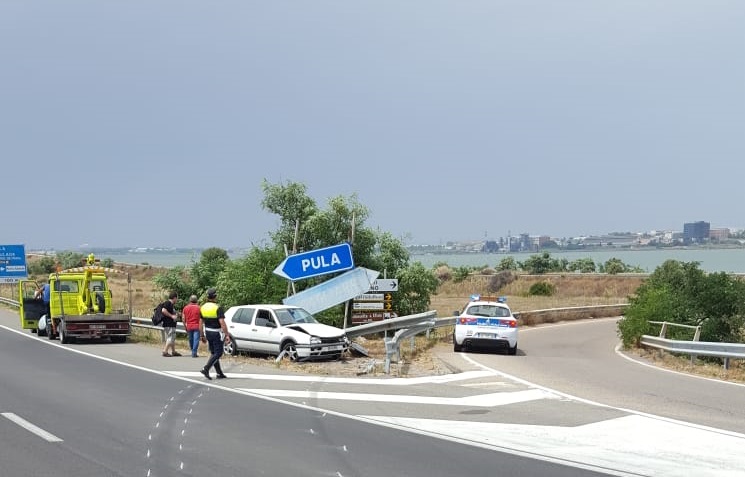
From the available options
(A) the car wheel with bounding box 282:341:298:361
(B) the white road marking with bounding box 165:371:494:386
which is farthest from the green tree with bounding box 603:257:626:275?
(B) the white road marking with bounding box 165:371:494:386

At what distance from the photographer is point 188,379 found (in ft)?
51.3

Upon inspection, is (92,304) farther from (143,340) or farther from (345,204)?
(345,204)

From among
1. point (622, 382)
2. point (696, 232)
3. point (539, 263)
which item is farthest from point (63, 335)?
point (696, 232)

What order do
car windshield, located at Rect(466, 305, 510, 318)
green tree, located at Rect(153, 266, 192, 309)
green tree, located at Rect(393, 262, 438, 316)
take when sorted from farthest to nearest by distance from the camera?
green tree, located at Rect(153, 266, 192, 309), green tree, located at Rect(393, 262, 438, 316), car windshield, located at Rect(466, 305, 510, 318)

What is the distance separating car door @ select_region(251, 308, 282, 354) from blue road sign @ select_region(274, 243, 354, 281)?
2.04m

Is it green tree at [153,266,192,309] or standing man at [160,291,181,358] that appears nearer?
standing man at [160,291,181,358]

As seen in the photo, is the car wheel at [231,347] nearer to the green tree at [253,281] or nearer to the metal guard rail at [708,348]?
the green tree at [253,281]

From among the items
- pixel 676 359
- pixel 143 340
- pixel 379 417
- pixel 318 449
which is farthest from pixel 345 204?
pixel 318 449

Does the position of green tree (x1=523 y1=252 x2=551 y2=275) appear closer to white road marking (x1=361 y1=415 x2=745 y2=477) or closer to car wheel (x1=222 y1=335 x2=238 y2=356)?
car wheel (x1=222 y1=335 x2=238 y2=356)

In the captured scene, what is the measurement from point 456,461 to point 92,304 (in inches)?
801

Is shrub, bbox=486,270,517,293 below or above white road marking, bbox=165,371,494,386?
below

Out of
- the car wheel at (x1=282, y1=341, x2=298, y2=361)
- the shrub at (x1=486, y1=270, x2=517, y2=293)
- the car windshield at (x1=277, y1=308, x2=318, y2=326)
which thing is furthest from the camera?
the shrub at (x1=486, y1=270, x2=517, y2=293)

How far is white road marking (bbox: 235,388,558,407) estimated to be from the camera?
12562 millimetres

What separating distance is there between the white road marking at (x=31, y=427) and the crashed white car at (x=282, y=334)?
7889 millimetres
